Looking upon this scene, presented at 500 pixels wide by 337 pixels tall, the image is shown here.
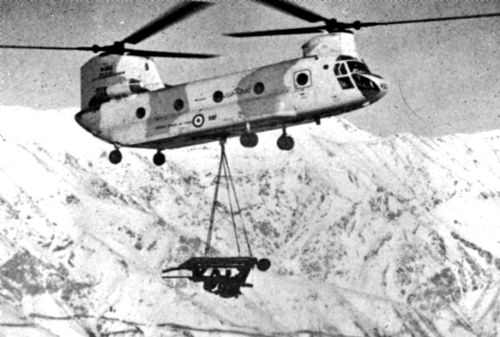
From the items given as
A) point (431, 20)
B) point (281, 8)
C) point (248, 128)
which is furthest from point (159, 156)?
point (431, 20)

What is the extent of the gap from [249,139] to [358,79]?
5.80m

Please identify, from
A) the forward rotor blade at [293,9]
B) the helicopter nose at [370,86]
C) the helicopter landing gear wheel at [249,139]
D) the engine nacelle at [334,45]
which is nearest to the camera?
the forward rotor blade at [293,9]

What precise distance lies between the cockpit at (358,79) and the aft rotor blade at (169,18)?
289 inches

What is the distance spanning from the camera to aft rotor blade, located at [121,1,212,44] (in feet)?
115

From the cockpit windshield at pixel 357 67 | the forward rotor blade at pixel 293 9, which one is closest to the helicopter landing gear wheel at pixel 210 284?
the cockpit windshield at pixel 357 67

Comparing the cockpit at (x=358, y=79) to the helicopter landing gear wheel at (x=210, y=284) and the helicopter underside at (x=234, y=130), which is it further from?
the helicopter landing gear wheel at (x=210, y=284)

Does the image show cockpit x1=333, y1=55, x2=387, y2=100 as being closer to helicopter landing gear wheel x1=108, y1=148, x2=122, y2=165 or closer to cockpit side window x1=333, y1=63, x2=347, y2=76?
cockpit side window x1=333, y1=63, x2=347, y2=76

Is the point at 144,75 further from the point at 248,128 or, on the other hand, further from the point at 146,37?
the point at 248,128

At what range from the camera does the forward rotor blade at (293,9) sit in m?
32.8

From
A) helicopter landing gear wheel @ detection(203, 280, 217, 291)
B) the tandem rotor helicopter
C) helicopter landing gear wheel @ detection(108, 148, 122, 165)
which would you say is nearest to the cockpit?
the tandem rotor helicopter

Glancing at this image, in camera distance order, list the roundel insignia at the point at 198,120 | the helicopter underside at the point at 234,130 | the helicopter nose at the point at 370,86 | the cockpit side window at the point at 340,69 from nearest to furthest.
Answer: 1. the helicopter nose at the point at 370,86
2. the cockpit side window at the point at 340,69
3. the helicopter underside at the point at 234,130
4. the roundel insignia at the point at 198,120

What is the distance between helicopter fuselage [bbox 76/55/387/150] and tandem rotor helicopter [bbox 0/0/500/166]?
0.05 metres

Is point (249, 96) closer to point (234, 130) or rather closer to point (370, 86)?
point (234, 130)

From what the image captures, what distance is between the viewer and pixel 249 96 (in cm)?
3878
